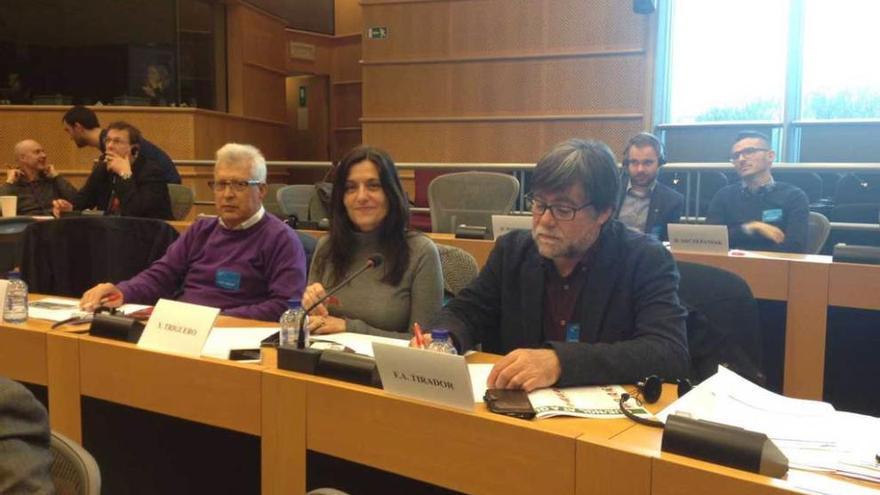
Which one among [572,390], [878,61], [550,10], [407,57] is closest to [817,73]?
[878,61]

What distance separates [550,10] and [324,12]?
406cm

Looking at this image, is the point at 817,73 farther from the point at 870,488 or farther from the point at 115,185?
the point at 870,488

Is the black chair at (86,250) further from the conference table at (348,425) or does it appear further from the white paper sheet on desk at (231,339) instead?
the white paper sheet on desk at (231,339)

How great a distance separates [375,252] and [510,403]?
103 centimetres

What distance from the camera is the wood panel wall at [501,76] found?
6.73 meters

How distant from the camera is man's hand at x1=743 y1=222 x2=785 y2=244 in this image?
3266mm

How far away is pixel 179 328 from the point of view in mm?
1504

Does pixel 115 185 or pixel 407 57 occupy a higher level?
pixel 407 57

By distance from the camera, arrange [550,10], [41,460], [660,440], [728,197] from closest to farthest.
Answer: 1. [41,460]
2. [660,440]
3. [728,197]
4. [550,10]

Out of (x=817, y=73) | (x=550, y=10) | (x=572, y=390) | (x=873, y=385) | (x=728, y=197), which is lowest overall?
(x=873, y=385)

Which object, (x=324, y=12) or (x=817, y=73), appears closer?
(x=817, y=73)

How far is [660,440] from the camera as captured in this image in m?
1.05

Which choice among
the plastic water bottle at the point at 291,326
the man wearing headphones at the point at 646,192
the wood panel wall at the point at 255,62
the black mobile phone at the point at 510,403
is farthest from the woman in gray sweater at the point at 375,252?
the wood panel wall at the point at 255,62

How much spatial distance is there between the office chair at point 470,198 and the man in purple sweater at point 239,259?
1.52 metres
